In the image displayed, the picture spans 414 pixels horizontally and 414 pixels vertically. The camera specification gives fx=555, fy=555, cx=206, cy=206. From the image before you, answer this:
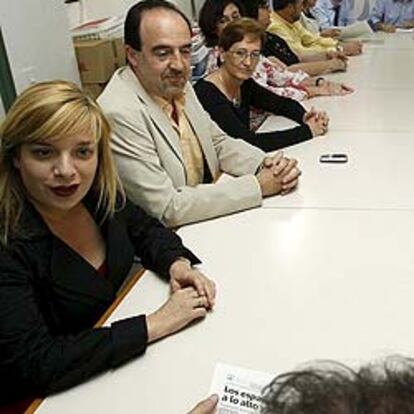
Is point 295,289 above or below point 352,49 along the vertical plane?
above

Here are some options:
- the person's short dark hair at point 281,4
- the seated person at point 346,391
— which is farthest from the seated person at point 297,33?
the seated person at point 346,391

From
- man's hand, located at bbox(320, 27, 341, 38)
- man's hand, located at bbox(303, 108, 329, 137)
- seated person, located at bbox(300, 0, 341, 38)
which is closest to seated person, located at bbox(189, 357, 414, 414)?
man's hand, located at bbox(303, 108, 329, 137)

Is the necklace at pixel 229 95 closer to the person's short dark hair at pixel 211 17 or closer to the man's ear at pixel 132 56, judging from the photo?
the person's short dark hair at pixel 211 17

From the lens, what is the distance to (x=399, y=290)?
1307 mm

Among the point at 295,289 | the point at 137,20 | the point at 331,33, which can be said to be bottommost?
the point at 331,33

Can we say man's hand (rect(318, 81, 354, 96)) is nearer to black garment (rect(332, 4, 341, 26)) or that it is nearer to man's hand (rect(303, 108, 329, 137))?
man's hand (rect(303, 108, 329, 137))

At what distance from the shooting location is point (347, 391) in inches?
Answer: 22.7

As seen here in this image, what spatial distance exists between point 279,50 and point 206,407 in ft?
9.03

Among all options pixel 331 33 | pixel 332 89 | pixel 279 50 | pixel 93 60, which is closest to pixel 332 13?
→ pixel 331 33

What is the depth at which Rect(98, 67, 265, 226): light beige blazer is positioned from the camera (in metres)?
1.66

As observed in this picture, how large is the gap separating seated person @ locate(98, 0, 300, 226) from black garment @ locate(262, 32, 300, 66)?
1405 mm

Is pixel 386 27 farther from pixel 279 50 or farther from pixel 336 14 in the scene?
pixel 279 50

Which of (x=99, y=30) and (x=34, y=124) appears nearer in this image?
(x=34, y=124)

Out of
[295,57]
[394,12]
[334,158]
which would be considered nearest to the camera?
[334,158]
